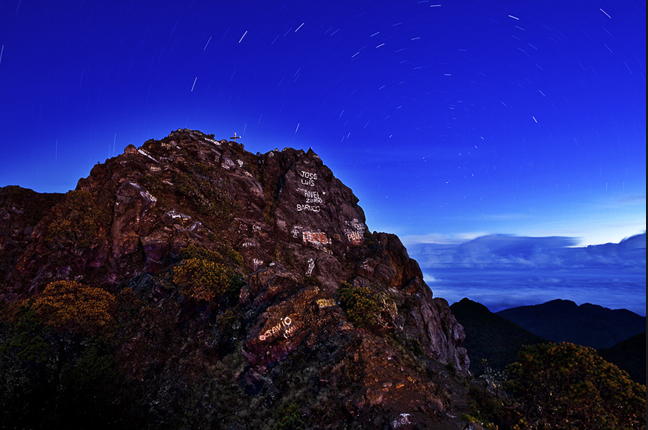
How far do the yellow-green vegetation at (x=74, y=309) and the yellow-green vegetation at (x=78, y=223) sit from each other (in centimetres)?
845

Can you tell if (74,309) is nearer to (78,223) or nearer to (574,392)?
(78,223)

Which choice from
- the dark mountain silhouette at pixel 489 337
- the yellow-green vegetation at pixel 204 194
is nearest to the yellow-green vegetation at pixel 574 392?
the yellow-green vegetation at pixel 204 194

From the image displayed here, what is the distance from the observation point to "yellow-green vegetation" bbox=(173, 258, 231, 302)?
2547 centimetres

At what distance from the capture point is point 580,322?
136500 mm

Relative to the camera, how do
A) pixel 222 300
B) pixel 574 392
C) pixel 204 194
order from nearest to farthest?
pixel 574 392 → pixel 222 300 → pixel 204 194

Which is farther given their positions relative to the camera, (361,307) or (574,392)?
(361,307)

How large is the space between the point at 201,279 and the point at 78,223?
1908 cm

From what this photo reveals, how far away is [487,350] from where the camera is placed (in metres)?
98.4

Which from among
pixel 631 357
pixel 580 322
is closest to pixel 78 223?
pixel 631 357

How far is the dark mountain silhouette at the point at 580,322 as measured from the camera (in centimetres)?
12366

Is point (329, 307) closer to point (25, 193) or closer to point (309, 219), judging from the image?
point (309, 219)

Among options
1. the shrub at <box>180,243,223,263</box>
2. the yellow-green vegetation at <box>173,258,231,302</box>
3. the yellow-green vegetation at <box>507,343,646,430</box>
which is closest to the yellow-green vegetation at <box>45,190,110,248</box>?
the shrub at <box>180,243,223,263</box>

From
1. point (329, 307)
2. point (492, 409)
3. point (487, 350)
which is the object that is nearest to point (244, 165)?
point (329, 307)

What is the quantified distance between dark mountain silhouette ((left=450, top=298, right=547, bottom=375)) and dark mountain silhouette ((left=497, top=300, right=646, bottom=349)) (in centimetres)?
2682
